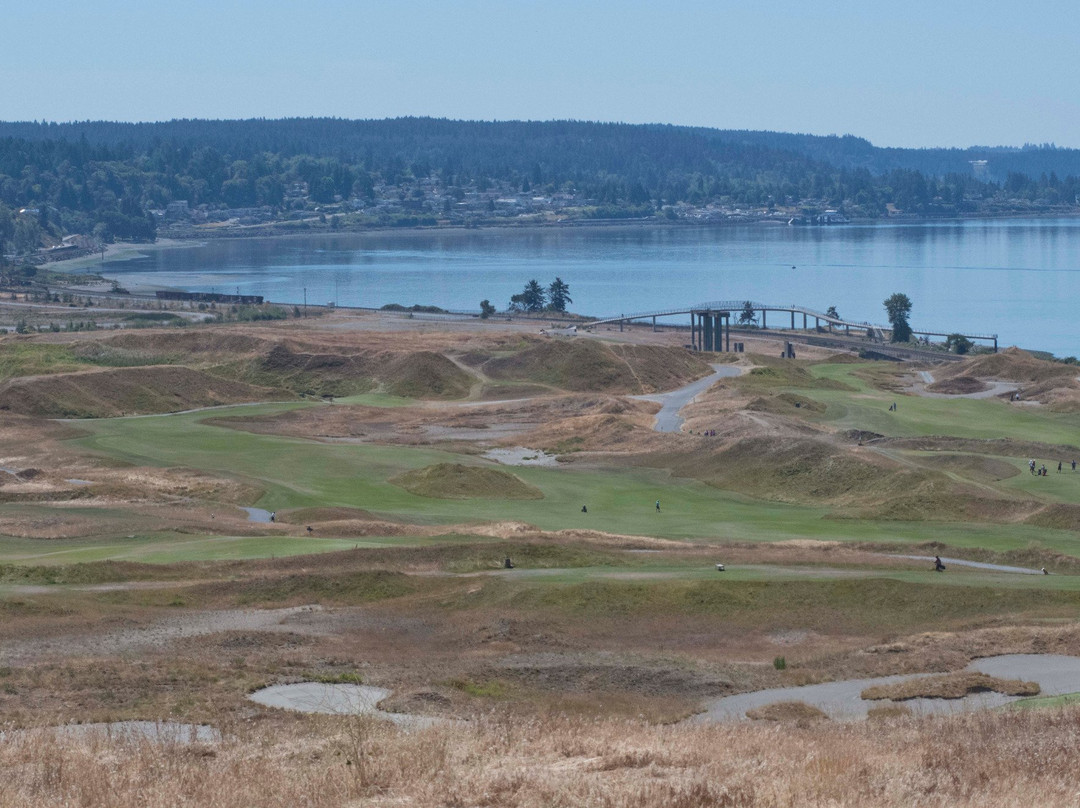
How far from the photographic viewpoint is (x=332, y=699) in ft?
69.5

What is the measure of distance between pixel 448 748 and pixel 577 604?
518 inches

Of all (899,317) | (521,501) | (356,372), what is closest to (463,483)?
(521,501)

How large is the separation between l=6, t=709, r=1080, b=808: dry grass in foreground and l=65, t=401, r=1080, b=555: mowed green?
24.7 m

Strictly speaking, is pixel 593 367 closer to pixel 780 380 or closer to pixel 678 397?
pixel 678 397

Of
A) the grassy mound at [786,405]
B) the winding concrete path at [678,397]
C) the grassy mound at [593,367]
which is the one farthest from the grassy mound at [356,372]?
the grassy mound at [786,405]

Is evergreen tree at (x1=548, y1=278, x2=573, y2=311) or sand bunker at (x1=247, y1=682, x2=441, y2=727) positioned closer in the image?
sand bunker at (x1=247, y1=682, x2=441, y2=727)

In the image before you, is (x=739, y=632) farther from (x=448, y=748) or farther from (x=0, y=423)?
(x=0, y=423)

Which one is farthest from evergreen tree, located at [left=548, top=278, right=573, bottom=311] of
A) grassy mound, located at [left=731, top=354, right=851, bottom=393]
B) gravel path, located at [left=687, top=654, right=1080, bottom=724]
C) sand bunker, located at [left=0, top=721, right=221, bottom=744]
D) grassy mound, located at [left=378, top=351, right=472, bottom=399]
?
sand bunker, located at [left=0, top=721, right=221, bottom=744]

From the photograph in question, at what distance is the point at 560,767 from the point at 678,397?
76.5 m

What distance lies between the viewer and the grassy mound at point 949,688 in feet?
71.5

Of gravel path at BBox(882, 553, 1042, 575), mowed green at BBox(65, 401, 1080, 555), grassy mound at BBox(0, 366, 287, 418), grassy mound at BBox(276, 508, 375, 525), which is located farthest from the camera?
grassy mound at BBox(0, 366, 287, 418)

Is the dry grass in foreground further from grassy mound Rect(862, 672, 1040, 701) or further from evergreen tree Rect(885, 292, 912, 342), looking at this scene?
evergreen tree Rect(885, 292, 912, 342)

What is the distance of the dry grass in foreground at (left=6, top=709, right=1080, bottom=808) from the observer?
13789mm

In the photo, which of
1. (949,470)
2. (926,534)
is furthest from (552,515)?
(949,470)
